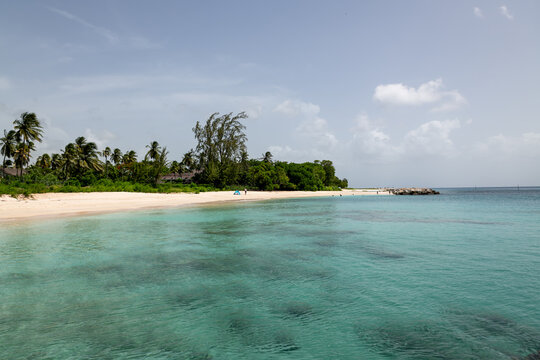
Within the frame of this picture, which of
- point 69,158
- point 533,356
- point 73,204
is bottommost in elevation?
point 533,356

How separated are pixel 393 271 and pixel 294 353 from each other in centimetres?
557

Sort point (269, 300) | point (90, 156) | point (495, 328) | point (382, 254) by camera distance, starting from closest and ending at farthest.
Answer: point (495, 328)
point (269, 300)
point (382, 254)
point (90, 156)

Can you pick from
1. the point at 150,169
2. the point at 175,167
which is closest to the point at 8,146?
the point at 150,169

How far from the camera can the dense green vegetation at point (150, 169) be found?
4862cm

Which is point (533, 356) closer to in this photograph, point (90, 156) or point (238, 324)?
point (238, 324)

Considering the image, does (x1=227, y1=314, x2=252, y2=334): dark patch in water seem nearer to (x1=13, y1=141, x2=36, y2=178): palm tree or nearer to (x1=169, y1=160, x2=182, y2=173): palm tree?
(x1=13, y1=141, x2=36, y2=178): palm tree

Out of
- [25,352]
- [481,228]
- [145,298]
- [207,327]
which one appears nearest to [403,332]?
[207,327]

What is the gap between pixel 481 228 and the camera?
19.0 metres

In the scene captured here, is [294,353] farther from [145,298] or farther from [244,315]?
[145,298]

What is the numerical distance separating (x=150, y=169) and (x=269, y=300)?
54366 millimetres

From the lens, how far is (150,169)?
186ft

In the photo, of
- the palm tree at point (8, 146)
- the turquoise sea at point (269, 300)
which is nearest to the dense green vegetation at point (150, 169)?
the palm tree at point (8, 146)

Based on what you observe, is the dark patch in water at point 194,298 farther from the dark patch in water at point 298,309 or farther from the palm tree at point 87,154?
the palm tree at point 87,154

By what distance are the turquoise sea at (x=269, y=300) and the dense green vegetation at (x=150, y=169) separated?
3003 cm
